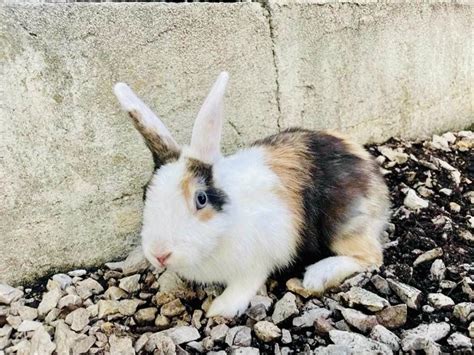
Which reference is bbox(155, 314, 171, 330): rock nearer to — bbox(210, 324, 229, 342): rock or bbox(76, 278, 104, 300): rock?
bbox(210, 324, 229, 342): rock

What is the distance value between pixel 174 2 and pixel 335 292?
5.63 feet

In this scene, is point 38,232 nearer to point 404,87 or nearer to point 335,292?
point 335,292

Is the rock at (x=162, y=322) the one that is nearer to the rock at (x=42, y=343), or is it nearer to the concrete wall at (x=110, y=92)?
the rock at (x=42, y=343)

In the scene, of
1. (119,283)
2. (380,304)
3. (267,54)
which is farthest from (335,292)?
(267,54)

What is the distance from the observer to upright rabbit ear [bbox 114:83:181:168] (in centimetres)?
225

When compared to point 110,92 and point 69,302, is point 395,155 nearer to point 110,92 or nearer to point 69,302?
point 110,92

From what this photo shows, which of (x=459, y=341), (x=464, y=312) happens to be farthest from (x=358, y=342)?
(x=464, y=312)

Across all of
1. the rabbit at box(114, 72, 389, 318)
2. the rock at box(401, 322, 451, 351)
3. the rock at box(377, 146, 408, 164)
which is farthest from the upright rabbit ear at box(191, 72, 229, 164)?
Answer: the rock at box(377, 146, 408, 164)

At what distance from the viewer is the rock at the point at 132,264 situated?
2.70 meters

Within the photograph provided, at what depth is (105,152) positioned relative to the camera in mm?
2670

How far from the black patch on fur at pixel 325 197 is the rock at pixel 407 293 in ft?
1.23

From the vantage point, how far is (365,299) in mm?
2256

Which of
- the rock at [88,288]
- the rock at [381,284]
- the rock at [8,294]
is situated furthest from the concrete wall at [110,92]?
the rock at [381,284]

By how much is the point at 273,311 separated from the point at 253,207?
17.7 inches
